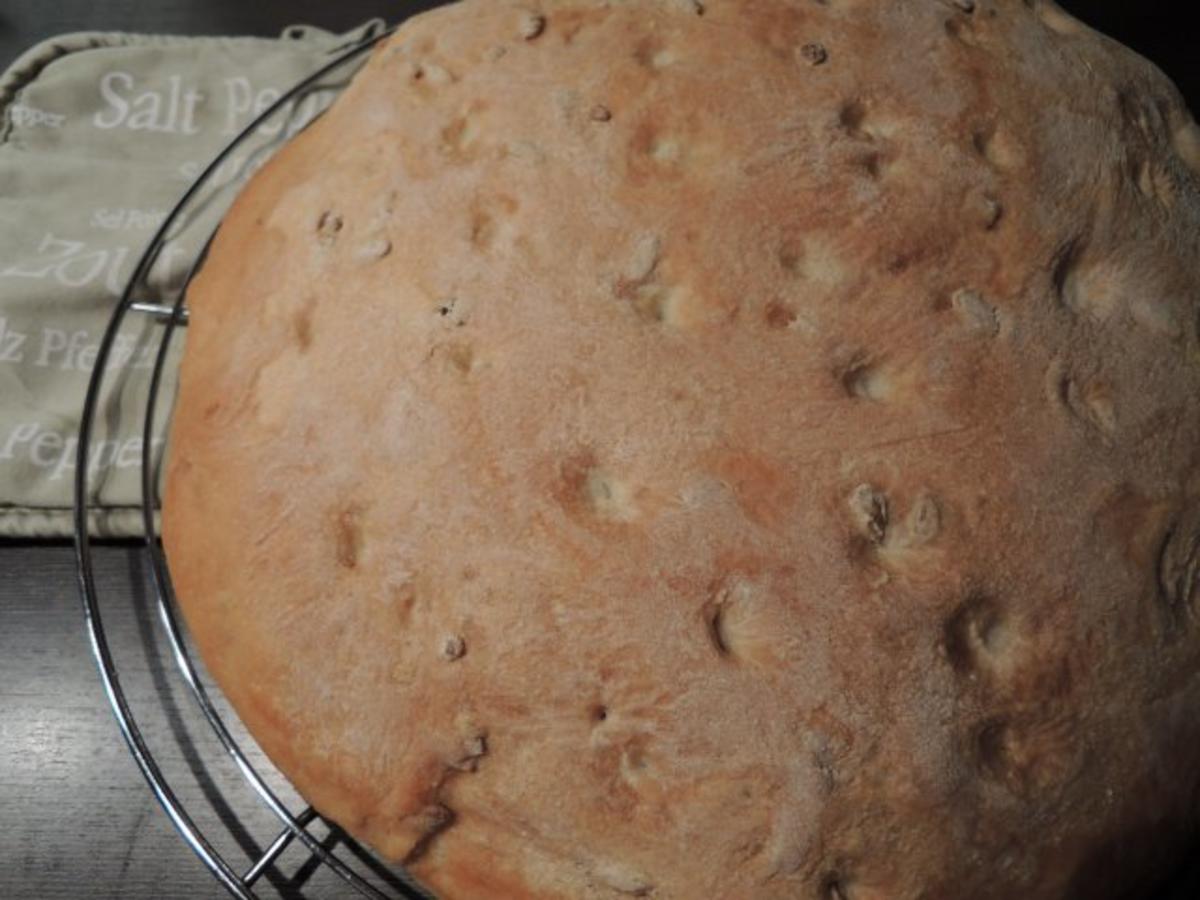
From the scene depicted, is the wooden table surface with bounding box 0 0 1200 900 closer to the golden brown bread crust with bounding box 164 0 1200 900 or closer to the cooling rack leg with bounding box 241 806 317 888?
the cooling rack leg with bounding box 241 806 317 888

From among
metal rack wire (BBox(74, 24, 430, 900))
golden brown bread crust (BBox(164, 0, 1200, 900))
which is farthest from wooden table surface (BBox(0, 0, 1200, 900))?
golden brown bread crust (BBox(164, 0, 1200, 900))

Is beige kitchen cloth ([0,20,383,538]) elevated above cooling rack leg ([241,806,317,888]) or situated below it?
above

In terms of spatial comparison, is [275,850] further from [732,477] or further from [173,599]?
[732,477]

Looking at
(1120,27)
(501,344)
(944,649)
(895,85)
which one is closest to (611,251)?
(501,344)

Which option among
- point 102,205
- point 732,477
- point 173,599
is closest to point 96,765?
point 173,599

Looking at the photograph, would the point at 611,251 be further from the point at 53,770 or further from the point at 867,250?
the point at 53,770
